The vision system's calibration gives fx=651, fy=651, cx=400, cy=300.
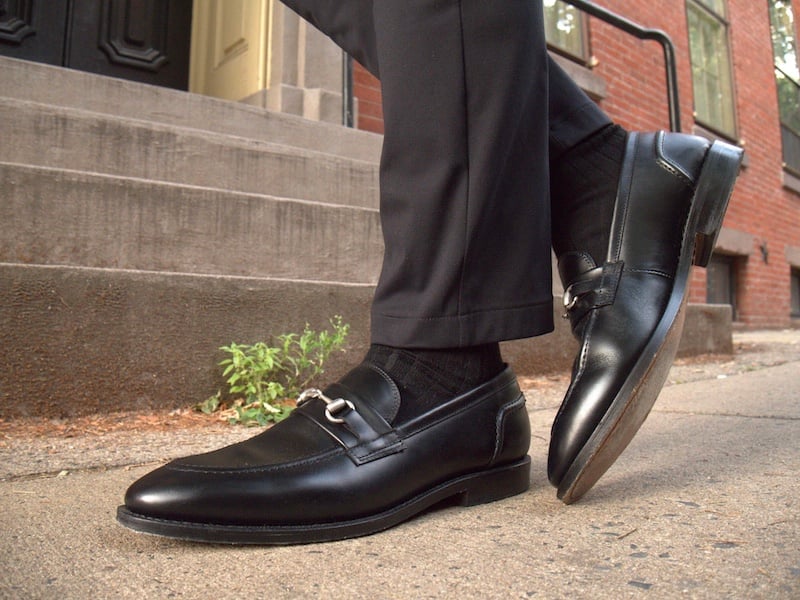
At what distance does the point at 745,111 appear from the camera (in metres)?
6.61

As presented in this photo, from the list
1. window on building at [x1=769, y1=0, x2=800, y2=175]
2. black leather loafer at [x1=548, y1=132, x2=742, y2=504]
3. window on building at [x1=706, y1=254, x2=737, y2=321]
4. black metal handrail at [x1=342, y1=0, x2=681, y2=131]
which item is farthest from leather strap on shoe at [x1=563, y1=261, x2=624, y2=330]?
window on building at [x1=769, y1=0, x2=800, y2=175]

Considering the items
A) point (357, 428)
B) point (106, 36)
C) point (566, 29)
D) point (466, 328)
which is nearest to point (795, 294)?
point (566, 29)

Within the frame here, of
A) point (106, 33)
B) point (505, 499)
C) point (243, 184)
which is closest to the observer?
point (505, 499)

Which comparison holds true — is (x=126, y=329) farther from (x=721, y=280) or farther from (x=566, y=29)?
(x=721, y=280)

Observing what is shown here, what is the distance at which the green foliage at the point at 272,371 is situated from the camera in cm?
150

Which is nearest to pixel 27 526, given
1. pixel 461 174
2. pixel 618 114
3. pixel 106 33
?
pixel 461 174

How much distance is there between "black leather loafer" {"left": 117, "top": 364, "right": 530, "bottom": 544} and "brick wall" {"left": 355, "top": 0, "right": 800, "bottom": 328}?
455cm

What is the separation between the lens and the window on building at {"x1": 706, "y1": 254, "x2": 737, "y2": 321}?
5891mm

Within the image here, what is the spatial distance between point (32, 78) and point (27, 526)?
1942 mm

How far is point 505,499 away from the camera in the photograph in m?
0.83

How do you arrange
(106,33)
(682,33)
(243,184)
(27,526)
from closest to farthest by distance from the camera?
(27,526), (243,184), (106,33), (682,33)

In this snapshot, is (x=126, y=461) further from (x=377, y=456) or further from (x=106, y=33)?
(x=106, y=33)

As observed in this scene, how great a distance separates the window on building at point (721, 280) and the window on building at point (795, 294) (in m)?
1.61

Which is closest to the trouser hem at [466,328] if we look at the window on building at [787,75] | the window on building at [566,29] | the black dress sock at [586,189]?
the black dress sock at [586,189]
